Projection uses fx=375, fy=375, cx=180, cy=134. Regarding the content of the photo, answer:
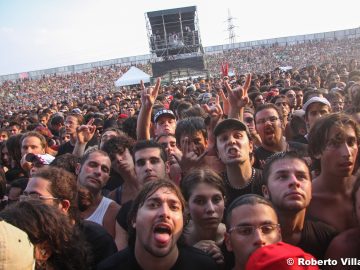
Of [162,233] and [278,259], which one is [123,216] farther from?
[278,259]

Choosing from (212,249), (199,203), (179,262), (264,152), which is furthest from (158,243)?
(264,152)

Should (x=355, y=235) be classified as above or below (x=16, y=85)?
below

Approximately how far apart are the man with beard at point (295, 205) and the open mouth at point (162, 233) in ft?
2.61

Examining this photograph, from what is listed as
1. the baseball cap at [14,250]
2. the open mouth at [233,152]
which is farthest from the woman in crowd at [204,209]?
the baseball cap at [14,250]

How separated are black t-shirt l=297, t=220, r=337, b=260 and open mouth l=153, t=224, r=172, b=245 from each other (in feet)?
2.84

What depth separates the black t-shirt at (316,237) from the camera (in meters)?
2.32

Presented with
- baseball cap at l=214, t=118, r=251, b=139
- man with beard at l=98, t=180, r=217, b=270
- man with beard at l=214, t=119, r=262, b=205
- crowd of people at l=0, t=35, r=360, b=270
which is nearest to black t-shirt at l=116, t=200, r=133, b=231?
crowd of people at l=0, t=35, r=360, b=270

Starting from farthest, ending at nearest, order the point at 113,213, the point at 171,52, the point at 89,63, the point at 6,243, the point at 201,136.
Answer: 1. the point at 89,63
2. the point at 171,52
3. the point at 201,136
4. the point at 113,213
5. the point at 6,243

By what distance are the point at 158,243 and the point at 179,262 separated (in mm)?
180

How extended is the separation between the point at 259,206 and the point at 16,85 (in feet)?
145

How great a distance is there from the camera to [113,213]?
10.2ft

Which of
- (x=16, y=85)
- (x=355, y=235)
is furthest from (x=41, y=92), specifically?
(x=355, y=235)

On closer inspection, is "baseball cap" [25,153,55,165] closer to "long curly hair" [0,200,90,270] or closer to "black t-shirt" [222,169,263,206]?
"long curly hair" [0,200,90,270]

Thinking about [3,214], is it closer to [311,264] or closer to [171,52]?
[311,264]
